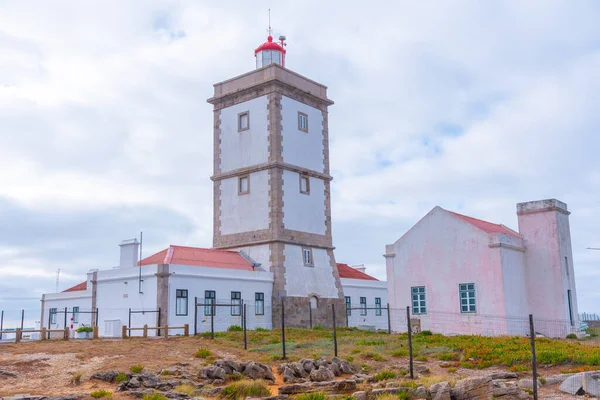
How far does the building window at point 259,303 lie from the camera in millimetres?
33094

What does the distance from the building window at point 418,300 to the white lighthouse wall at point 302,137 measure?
10.7 meters

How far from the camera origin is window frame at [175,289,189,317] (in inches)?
1170

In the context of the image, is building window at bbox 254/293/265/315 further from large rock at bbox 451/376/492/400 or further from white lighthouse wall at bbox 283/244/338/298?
large rock at bbox 451/376/492/400

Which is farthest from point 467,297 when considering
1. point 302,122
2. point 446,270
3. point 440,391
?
point 302,122

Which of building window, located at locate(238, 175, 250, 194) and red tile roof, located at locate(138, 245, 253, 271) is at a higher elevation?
building window, located at locate(238, 175, 250, 194)

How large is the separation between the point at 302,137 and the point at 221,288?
1029cm

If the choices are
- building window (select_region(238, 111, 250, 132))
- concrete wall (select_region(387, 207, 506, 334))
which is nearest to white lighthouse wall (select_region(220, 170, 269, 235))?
building window (select_region(238, 111, 250, 132))

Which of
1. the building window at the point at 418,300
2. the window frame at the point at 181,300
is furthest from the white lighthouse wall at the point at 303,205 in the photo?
the building window at the point at 418,300

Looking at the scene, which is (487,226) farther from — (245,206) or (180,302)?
(180,302)

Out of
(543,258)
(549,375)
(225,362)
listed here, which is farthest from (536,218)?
(225,362)

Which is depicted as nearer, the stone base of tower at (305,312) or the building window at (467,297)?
the building window at (467,297)

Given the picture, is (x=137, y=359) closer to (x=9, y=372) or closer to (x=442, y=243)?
(x=9, y=372)

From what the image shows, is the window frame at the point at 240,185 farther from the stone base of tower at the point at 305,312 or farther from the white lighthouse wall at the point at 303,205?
the stone base of tower at the point at 305,312

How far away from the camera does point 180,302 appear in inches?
1178
